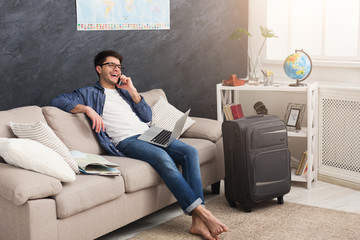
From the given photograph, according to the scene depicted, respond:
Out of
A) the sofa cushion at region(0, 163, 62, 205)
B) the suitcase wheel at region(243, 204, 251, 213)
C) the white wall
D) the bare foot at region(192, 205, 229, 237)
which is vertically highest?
the white wall

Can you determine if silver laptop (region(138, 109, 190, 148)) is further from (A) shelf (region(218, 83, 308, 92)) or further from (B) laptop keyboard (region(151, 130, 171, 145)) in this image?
(A) shelf (region(218, 83, 308, 92))

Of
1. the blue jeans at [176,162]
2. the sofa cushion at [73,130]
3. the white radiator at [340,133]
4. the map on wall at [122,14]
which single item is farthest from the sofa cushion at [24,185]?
the white radiator at [340,133]

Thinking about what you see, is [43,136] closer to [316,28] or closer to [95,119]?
[95,119]

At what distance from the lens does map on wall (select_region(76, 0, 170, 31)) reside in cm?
364

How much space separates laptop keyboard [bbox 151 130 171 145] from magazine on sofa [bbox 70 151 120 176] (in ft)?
1.60

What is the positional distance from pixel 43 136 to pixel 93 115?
51 cm

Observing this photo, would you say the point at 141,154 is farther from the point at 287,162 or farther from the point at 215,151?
the point at 287,162

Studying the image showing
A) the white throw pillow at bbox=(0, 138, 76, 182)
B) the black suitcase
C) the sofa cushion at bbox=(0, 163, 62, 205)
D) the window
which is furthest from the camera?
the window

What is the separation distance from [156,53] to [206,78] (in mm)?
660

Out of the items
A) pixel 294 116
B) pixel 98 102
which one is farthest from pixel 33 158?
pixel 294 116

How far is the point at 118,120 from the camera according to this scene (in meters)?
3.40

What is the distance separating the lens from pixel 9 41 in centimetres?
321

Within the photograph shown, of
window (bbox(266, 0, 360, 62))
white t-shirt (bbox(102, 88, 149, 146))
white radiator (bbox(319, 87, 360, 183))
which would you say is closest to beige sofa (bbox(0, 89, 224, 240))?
white t-shirt (bbox(102, 88, 149, 146))

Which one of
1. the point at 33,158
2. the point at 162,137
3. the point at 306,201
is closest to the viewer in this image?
the point at 33,158
